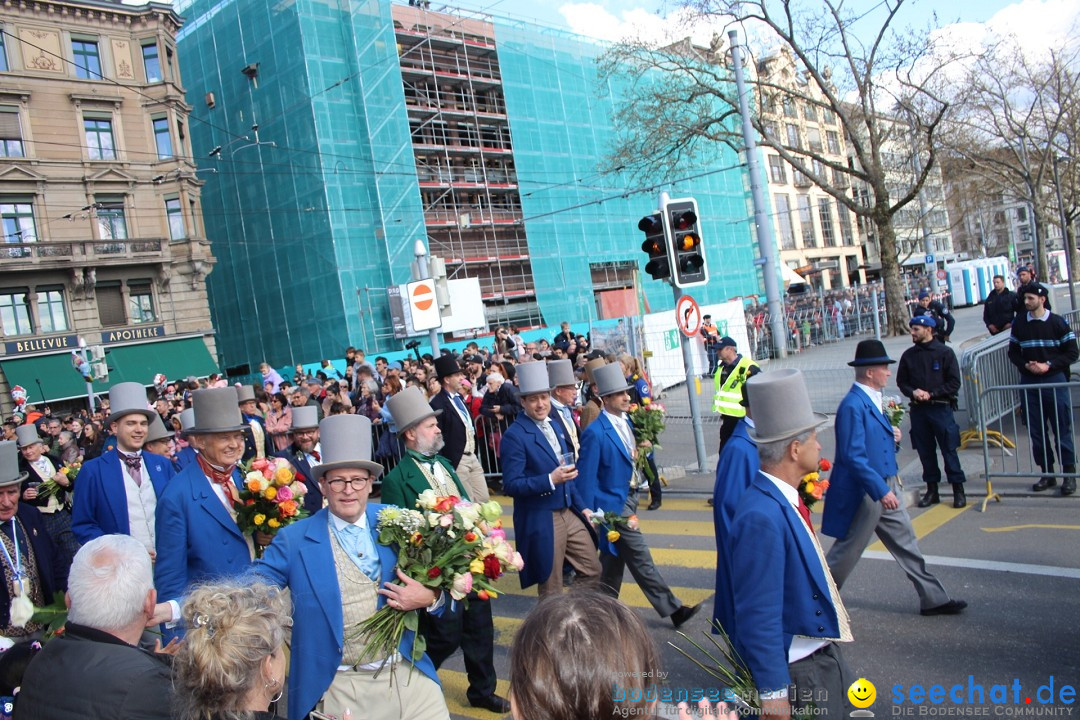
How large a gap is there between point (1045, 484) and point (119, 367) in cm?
3317

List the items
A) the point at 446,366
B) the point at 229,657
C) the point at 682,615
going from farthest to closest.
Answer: the point at 446,366
the point at 682,615
the point at 229,657

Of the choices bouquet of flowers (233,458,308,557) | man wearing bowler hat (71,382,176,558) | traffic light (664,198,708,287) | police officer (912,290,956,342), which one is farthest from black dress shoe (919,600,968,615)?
police officer (912,290,956,342)

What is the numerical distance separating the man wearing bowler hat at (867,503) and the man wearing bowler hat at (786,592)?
2.28m

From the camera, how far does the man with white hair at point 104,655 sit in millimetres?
2465

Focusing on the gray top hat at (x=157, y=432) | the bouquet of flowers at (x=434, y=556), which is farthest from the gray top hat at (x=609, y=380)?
the gray top hat at (x=157, y=432)

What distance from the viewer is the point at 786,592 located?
305 cm

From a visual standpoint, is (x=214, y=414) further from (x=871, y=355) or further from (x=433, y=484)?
(x=871, y=355)

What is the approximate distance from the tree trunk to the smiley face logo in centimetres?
2641

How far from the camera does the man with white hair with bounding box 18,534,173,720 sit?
246cm

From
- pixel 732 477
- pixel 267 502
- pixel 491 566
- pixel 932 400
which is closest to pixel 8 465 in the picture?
pixel 267 502

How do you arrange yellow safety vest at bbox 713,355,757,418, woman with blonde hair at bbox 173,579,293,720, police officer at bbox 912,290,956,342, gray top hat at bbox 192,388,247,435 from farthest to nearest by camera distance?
1. police officer at bbox 912,290,956,342
2. yellow safety vest at bbox 713,355,757,418
3. gray top hat at bbox 192,388,247,435
4. woman with blonde hair at bbox 173,579,293,720

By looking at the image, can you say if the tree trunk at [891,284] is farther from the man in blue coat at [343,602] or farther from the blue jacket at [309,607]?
the blue jacket at [309,607]

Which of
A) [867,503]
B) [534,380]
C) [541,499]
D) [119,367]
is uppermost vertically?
[119,367]

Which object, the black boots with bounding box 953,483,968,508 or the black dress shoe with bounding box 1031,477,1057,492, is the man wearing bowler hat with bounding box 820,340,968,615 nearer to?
the black boots with bounding box 953,483,968,508
